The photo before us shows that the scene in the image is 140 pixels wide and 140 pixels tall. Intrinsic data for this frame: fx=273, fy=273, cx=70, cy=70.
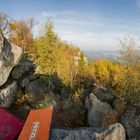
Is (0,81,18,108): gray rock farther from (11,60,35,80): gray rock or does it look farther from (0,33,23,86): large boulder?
(11,60,35,80): gray rock

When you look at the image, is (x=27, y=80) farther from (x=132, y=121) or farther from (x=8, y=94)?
(x=132, y=121)

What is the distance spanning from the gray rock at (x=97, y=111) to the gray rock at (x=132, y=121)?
7.07ft

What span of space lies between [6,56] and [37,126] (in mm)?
9756

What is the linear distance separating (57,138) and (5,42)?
1198 cm

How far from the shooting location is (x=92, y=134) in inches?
468

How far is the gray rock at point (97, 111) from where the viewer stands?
18.5 metres

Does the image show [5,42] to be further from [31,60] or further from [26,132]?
[26,132]

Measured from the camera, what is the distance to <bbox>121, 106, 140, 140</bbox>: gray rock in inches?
556

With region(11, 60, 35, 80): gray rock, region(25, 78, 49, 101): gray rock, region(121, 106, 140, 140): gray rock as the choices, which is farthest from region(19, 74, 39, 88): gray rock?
region(121, 106, 140, 140): gray rock

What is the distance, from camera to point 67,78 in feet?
87.9

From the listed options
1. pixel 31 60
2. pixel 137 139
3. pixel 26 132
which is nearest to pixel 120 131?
pixel 137 139

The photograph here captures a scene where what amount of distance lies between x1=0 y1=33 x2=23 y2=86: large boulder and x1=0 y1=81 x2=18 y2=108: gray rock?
2.61 ft

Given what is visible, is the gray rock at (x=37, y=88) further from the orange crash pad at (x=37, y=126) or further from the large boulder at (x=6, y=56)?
the orange crash pad at (x=37, y=126)

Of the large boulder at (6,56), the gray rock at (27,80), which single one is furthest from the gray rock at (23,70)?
the large boulder at (6,56)
